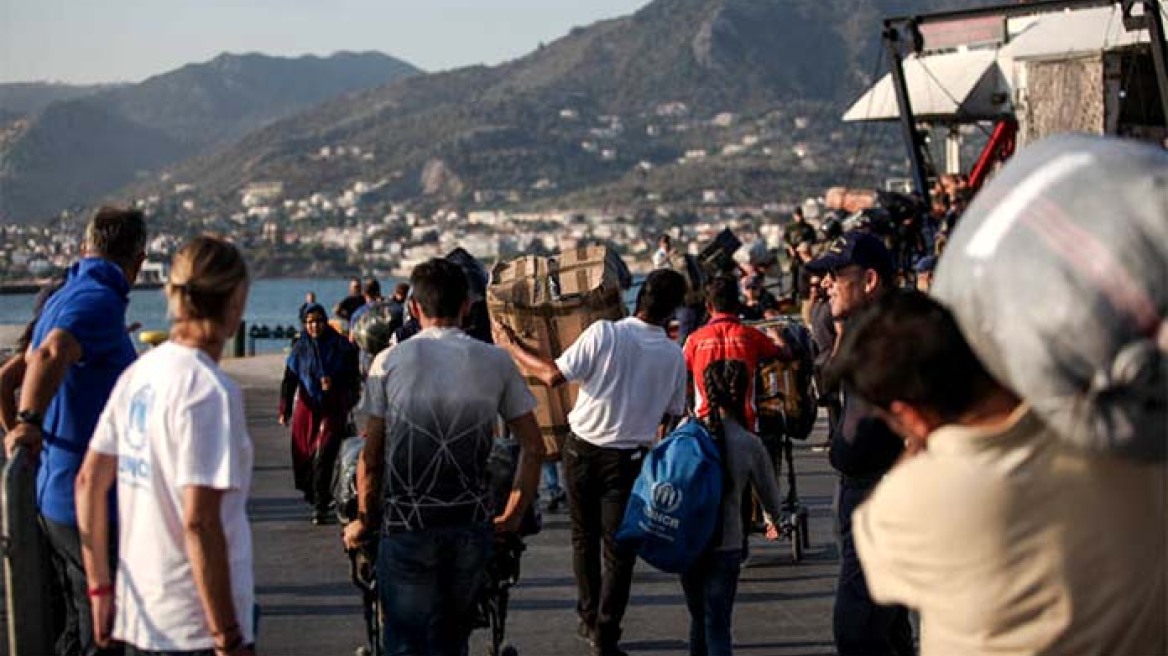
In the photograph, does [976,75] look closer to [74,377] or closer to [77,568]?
[74,377]

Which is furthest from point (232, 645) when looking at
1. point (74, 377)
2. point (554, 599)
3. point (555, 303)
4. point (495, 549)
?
point (554, 599)

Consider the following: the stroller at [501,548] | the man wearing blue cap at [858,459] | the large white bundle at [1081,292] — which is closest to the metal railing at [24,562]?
the stroller at [501,548]

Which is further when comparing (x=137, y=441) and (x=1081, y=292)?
(x=137, y=441)

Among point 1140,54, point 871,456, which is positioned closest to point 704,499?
point 871,456

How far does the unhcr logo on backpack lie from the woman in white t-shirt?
2.89 meters

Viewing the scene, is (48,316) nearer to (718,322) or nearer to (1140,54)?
(718,322)

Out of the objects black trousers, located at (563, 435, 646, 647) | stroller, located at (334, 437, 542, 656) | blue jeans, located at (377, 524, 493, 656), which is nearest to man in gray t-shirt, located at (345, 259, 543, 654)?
blue jeans, located at (377, 524, 493, 656)

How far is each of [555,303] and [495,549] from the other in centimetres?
337

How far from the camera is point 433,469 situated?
650 cm

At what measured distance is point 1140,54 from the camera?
27000mm

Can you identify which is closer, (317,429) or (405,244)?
(317,429)

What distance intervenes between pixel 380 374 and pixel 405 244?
165 meters

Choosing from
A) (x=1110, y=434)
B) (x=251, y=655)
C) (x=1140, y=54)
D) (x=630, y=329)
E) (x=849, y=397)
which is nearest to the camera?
(x=1110, y=434)

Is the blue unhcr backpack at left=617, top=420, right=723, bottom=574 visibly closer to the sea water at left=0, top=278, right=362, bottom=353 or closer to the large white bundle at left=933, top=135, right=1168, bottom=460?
the large white bundle at left=933, top=135, right=1168, bottom=460
